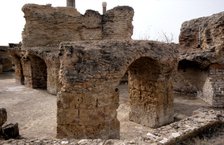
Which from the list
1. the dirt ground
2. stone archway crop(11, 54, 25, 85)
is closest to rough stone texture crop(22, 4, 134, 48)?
stone archway crop(11, 54, 25, 85)

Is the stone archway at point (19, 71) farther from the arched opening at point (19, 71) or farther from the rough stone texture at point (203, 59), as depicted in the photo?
the rough stone texture at point (203, 59)

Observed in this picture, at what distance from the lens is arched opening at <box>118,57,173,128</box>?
8.29 m

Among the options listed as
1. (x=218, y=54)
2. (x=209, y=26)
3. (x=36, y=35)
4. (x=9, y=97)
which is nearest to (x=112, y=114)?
(x=218, y=54)

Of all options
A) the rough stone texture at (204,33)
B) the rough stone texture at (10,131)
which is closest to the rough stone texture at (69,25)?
the rough stone texture at (204,33)

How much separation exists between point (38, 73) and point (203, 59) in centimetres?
834

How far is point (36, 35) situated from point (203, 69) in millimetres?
8301

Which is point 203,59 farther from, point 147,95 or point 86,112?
point 86,112

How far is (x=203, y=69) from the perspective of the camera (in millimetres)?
11148

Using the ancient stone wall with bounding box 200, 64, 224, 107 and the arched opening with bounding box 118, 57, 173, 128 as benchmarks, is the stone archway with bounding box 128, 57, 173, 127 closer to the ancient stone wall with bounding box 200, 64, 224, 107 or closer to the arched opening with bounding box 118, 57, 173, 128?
the arched opening with bounding box 118, 57, 173, 128

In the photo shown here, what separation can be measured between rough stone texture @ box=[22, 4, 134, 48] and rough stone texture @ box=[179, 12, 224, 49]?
452 centimetres

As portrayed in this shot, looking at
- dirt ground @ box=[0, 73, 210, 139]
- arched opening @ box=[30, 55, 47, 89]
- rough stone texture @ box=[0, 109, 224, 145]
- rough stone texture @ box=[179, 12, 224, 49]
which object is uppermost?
rough stone texture @ box=[179, 12, 224, 49]

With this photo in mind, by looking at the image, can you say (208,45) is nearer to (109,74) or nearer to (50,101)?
(109,74)

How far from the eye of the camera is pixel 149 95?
8500mm

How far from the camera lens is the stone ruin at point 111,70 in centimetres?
649
